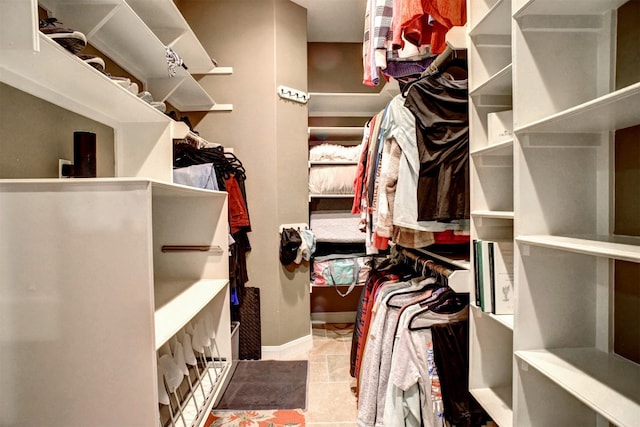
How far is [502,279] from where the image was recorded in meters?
1.35

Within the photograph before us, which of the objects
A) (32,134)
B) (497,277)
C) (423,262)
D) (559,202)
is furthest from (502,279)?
(32,134)

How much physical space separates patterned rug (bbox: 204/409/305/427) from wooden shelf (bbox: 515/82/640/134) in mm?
1826

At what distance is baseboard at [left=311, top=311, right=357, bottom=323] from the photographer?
3.76 metres

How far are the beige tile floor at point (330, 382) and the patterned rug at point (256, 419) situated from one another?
97 millimetres

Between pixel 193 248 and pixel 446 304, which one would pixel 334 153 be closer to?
pixel 193 248

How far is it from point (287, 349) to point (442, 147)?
85.6 inches

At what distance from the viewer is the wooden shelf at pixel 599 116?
2.62 ft

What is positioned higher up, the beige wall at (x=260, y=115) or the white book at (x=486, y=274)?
the beige wall at (x=260, y=115)

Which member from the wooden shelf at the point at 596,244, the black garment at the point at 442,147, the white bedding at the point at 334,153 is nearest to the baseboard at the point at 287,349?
the white bedding at the point at 334,153

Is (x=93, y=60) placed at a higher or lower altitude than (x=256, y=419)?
higher

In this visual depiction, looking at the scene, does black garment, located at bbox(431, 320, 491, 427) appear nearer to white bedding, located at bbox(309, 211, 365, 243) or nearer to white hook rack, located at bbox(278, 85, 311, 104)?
white bedding, located at bbox(309, 211, 365, 243)

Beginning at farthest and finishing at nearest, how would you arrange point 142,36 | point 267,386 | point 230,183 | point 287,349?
point 287,349 < point 230,183 < point 267,386 < point 142,36

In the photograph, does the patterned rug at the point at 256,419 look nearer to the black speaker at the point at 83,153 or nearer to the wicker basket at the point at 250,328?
the wicker basket at the point at 250,328

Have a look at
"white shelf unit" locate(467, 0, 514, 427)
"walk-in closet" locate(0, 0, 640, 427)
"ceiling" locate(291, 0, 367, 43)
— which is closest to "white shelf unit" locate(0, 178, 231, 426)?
"walk-in closet" locate(0, 0, 640, 427)
